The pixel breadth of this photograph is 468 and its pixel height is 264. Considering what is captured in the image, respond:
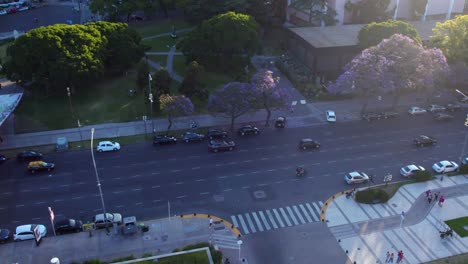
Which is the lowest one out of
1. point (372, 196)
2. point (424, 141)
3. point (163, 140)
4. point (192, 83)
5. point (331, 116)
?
point (372, 196)

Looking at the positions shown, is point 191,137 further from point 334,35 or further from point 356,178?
point 334,35

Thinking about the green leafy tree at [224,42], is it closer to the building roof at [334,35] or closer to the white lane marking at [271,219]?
the building roof at [334,35]

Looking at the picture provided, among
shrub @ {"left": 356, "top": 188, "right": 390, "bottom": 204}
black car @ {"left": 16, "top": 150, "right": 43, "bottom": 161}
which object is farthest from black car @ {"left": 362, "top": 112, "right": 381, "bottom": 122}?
black car @ {"left": 16, "top": 150, "right": 43, "bottom": 161}

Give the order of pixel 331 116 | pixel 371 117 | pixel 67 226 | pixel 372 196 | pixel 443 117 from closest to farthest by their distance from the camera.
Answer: pixel 67 226 < pixel 372 196 < pixel 443 117 < pixel 331 116 < pixel 371 117

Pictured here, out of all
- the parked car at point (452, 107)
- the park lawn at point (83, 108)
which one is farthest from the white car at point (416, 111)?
the park lawn at point (83, 108)

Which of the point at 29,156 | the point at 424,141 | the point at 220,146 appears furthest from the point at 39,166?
the point at 424,141

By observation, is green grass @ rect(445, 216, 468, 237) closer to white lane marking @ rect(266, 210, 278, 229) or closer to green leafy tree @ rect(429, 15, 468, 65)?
white lane marking @ rect(266, 210, 278, 229)

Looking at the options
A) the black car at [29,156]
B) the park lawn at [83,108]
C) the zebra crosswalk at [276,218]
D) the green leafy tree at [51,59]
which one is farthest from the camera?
the green leafy tree at [51,59]
